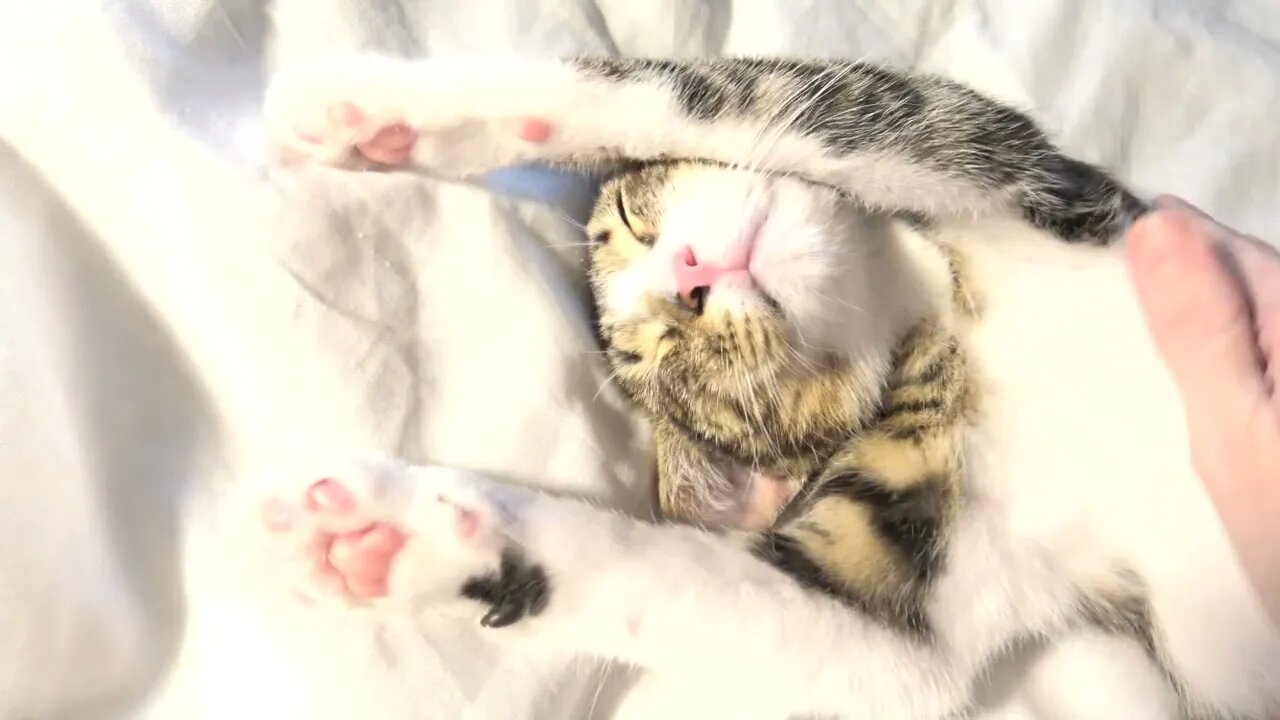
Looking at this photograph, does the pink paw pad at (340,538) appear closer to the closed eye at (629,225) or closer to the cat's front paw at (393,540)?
the cat's front paw at (393,540)

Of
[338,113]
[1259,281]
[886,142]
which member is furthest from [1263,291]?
[338,113]

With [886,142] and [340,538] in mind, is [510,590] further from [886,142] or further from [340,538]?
[886,142]

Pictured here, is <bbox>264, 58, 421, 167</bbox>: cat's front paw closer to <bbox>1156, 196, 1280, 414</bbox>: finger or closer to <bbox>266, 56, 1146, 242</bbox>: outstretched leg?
<bbox>266, 56, 1146, 242</bbox>: outstretched leg

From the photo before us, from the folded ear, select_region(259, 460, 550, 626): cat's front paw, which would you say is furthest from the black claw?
the folded ear

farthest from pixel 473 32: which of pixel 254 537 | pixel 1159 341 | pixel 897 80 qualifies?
pixel 1159 341

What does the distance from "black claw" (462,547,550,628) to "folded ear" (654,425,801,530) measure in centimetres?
16

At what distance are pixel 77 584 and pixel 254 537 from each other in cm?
10

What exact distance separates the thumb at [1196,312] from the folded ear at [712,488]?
315 millimetres

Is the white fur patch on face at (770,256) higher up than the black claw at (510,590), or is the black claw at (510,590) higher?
the white fur patch on face at (770,256)

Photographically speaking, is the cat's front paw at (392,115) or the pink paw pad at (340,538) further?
the cat's front paw at (392,115)

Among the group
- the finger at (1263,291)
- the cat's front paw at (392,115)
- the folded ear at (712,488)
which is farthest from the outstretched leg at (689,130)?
the folded ear at (712,488)

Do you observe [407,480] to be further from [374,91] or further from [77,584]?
[374,91]

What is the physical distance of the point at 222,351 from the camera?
2.32 feet

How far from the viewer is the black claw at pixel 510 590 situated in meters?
0.67
